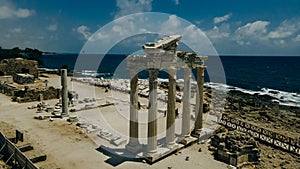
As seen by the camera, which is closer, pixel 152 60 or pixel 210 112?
pixel 152 60

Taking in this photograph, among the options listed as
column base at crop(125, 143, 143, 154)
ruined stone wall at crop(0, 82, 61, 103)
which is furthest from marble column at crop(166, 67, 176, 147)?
ruined stone wall at crop(0, 82, 61, 103)

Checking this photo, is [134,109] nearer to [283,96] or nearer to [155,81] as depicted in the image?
[155,81]

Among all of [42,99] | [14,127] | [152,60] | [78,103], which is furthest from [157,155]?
[42,99]

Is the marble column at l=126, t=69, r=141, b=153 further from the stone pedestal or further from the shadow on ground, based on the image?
the stone pedestal

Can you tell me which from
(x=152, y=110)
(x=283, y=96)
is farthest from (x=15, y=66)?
(x=283, y=96)

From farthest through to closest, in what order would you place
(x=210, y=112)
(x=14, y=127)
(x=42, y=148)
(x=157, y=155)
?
(x=210, y=112) < (x=14, y=127) < (x=42, y=148) < (x=157, y=155)

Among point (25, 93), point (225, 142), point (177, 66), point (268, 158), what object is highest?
point (177, 66)

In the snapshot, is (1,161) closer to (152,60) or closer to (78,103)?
(152,60)
